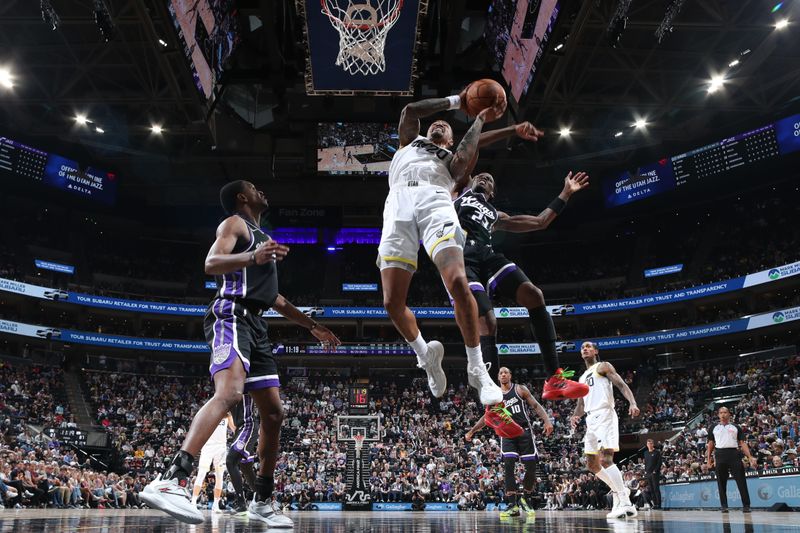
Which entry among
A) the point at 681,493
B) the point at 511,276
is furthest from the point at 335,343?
the point at 681,493

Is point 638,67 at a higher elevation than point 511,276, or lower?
higher

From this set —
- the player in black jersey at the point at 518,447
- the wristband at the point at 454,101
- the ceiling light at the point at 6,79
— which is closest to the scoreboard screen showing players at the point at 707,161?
the player in black jersey at the point at 518,447

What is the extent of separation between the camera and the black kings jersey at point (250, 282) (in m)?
4.47

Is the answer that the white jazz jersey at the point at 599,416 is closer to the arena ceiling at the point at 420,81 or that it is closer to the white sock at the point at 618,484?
the white sock at the point at 618,484

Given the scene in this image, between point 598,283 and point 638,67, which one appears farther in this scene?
point 598,283

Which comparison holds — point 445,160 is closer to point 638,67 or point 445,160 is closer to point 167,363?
point 638,67

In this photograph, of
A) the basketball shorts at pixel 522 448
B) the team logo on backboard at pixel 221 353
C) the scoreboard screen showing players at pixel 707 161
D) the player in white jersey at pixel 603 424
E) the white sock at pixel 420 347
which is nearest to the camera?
the team logo on backboard at pixel 221 353

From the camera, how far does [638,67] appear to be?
2120 cm

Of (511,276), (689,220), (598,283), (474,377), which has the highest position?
(689,220)

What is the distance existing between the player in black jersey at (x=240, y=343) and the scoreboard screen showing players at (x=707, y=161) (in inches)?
949

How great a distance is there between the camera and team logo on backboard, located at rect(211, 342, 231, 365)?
13.6 ft

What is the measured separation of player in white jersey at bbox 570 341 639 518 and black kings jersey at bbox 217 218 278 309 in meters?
5.31

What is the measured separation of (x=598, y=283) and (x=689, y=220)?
5.58 meters

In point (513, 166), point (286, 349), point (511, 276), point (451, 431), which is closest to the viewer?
point (511, 276)
